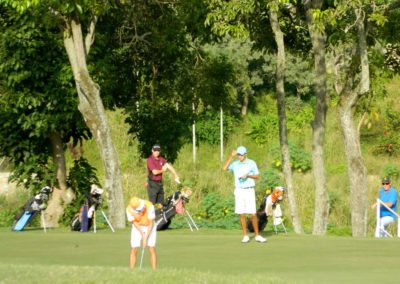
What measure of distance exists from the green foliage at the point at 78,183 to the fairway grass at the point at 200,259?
7.49 meters

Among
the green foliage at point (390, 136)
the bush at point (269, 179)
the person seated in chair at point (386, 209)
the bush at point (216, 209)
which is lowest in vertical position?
Result: the bush at point (216, 209)

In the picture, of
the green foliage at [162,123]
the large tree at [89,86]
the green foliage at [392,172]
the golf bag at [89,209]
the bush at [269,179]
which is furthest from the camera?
the green foliage at [392,172]

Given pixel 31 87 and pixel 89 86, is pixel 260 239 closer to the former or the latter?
pixel 89 86

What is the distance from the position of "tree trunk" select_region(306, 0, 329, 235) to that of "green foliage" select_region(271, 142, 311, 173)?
1952cm

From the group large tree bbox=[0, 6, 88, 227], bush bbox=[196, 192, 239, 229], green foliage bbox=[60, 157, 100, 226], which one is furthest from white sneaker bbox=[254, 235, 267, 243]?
bush bbox=[196, 192, 239, 229]

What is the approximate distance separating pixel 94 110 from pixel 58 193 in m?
6.28

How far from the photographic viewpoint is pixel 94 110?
29281mm

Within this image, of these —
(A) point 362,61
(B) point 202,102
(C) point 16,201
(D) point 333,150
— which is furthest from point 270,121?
(A) point 362,61

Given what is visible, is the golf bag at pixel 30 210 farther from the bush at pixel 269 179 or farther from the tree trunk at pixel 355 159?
the bush at pixel 269 179

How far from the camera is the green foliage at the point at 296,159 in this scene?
50.6m

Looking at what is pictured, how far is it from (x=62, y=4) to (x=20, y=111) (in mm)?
6300

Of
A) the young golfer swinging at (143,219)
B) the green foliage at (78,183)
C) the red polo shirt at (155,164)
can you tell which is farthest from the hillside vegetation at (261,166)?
the young golfer swinging at (143,219)

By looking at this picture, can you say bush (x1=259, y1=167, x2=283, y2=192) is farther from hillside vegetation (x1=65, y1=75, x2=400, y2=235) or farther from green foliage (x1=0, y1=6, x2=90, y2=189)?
green foliage (x1=0, y1=6, x2=90, y2=189)

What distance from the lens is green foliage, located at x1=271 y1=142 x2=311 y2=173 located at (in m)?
50.6
